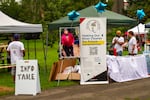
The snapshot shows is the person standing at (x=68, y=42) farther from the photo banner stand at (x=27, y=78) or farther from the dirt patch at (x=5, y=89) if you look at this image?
the photo banner stand at (x=27, y=78)

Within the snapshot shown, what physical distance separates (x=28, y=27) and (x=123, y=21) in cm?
419

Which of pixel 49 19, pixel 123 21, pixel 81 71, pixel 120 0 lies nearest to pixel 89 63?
pixel 81 71

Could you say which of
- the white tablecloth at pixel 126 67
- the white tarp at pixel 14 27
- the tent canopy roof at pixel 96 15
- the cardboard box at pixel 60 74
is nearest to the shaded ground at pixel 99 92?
the white tablecloth at pixel 126 67

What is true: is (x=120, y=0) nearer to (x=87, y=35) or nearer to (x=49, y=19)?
(x=49, y=19)

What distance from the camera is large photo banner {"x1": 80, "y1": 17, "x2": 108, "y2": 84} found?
15133 mm

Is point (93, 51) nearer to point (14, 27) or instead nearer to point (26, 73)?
point (26, 73)

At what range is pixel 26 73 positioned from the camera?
505 inches

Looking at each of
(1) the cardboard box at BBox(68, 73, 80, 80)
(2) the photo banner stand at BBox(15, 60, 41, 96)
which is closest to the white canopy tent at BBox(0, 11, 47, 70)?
(1) the cardboard box at BBox(68, 73, 80, 80)

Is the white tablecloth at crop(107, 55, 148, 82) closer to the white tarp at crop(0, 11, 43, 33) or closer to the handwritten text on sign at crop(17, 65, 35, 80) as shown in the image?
the white tarp at crop(0, 11, 43, 33)

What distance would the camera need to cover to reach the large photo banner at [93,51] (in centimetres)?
1513

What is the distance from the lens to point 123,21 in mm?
18906

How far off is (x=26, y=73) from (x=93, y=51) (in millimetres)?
3247

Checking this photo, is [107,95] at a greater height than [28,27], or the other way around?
[28,27]

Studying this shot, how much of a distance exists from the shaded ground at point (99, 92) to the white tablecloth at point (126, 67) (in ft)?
2.10
